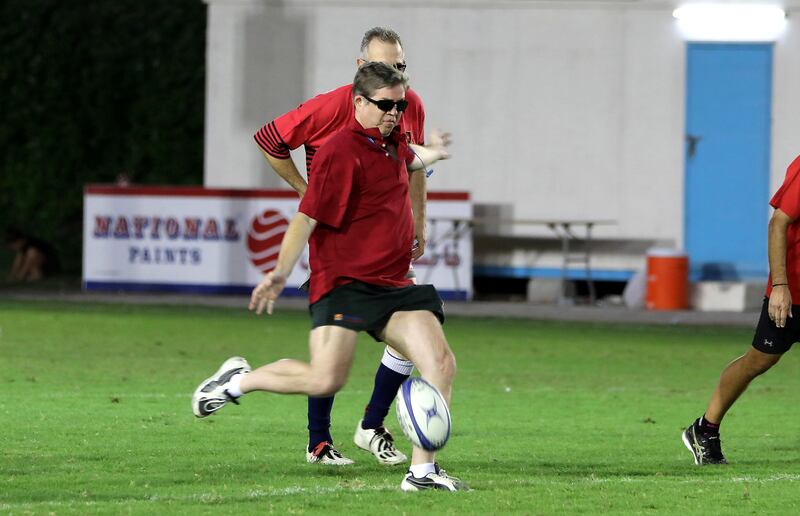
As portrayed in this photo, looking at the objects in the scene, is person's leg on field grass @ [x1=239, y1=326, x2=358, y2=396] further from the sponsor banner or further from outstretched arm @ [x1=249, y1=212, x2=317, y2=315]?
the sponsor banner

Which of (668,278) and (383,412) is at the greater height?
(668,278)

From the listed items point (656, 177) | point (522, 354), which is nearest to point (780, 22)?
point (656, 177)

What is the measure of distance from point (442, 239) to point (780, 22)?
5.70 metres

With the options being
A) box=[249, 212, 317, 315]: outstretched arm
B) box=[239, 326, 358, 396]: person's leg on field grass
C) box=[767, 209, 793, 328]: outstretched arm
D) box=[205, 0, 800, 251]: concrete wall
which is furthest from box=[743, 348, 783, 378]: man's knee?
box=[205, 0, 800, 251]: concrete wall

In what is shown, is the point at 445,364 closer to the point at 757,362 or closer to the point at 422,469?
the point at 422,469

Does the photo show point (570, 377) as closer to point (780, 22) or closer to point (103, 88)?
point (780, 22)

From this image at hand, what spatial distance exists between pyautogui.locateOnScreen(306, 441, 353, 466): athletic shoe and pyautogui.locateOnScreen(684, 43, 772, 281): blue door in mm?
15268

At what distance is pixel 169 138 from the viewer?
36.0 metres

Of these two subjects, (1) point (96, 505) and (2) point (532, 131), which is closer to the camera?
(1) point (96, 505)

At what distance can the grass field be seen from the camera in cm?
759

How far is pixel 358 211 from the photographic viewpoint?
779cm

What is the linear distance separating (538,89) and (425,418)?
17081mm

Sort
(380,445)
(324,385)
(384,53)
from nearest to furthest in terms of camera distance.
Answer: (324,385) → (384,53) → (380,445)

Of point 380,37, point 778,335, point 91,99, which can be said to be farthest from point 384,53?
point 91,99
